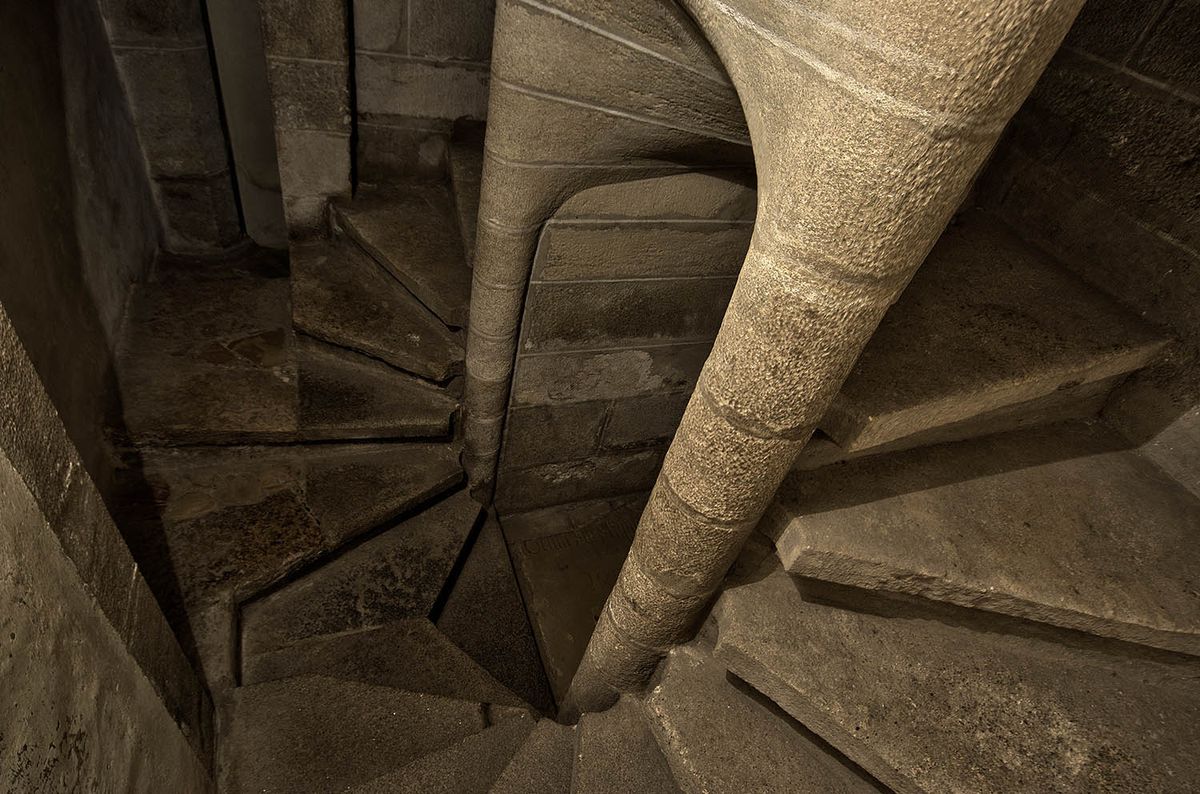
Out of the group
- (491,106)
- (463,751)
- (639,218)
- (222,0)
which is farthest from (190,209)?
(463,751)

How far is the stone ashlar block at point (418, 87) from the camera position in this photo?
10.5 feet

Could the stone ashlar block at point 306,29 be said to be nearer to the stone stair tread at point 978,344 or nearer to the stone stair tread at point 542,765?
the stone stair tread at point 978,344

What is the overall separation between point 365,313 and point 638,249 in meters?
1.48

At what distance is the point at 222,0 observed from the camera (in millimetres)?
3230

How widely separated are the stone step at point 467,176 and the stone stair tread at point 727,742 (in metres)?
2.03

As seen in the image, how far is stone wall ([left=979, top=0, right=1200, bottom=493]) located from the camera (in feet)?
5.32

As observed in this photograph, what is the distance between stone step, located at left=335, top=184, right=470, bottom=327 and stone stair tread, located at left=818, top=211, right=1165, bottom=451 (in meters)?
2.05

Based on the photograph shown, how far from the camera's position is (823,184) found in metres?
0.97

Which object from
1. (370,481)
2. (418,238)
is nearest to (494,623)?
(370,481)

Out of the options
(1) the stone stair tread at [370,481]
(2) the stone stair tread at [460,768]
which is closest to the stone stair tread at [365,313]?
(1) the stone stair tread at [370,481]

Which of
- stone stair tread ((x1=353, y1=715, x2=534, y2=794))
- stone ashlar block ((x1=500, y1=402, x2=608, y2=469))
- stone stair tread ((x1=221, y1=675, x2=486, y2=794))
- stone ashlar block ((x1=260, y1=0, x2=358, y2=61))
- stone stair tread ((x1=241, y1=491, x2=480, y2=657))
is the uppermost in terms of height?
stone ashlar block ((x1=260, y1=0, x2=358, y2=61))

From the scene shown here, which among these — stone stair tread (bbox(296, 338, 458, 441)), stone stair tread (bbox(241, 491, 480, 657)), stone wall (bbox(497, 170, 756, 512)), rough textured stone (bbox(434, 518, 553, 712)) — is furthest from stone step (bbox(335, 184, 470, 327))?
rough textured stone (bbox(434, 518, 553, 712))

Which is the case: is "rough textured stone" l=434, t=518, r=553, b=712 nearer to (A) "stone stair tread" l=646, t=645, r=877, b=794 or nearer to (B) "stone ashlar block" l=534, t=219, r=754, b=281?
(A) "stone stair tread" l=646, t=645, r=877, b=794

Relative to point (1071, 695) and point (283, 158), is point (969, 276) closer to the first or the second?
point (1071, 695)
